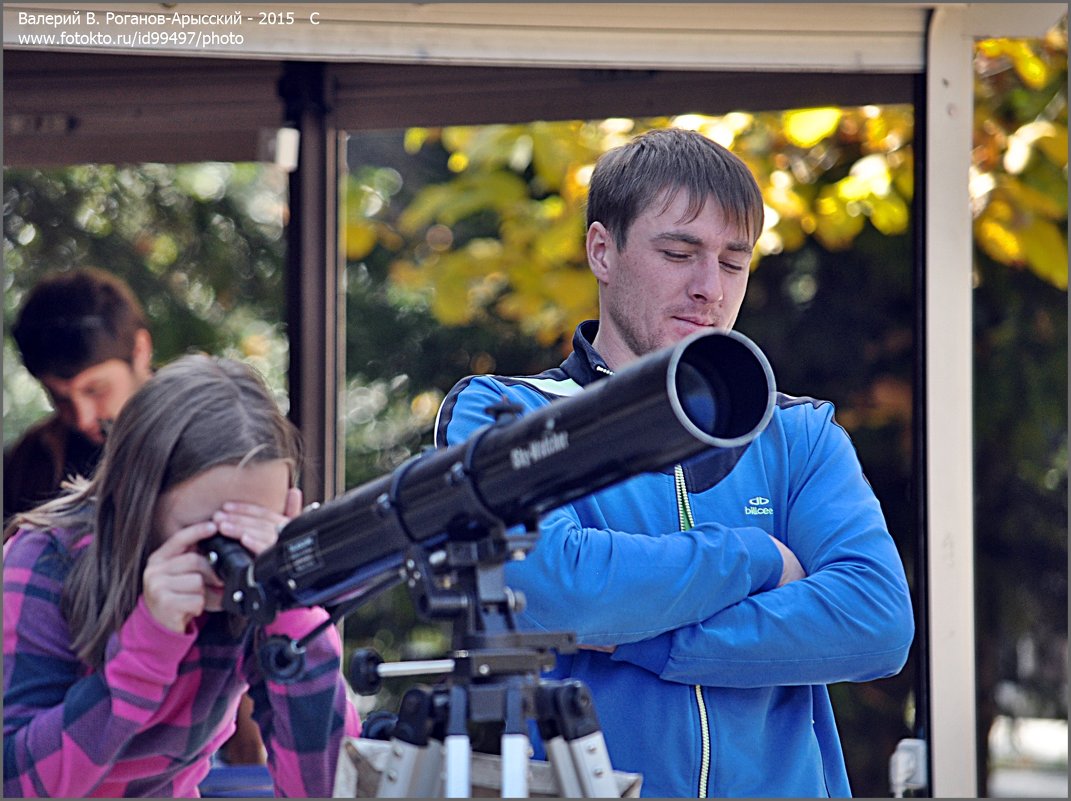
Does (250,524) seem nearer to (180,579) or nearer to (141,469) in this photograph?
(180,579)

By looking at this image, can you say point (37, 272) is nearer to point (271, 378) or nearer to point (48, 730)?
point (271, 378)

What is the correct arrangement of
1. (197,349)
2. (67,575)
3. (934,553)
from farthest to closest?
1. (197,349)
2. (934,553)
3. (67,575)

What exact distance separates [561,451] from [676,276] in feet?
2.76

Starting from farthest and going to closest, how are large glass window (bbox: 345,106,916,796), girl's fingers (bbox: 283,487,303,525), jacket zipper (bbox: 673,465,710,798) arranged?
large glass window (bbox: 345,106,916,796) → girl's fingers (bbox: 283,487,303,525) → jacket zipper (bbox: 673,465,710,798)

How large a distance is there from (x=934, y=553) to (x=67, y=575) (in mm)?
2006

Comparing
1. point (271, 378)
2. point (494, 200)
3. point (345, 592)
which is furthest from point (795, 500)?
point (494, 200)

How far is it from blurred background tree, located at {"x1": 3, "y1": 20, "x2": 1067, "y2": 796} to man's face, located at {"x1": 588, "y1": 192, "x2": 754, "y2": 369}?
6.60 ft

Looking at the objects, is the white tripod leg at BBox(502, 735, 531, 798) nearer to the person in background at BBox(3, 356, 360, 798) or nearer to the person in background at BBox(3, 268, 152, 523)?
the person in background at BBox(3, 356, 360, 798)

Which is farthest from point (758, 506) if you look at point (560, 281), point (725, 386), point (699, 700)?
point (560, 281)

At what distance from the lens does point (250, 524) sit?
85.8 inches

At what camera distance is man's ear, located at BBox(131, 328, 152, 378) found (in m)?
4.11

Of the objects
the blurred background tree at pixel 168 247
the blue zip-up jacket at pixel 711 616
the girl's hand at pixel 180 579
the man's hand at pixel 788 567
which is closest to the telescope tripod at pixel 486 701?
the blue zip-up jacket at pixel 711 616

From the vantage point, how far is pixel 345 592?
5.47 feet

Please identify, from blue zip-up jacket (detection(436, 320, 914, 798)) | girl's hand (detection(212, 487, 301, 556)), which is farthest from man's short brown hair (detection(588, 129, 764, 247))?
girl's hand (detection(212, 487, 301, 556))
